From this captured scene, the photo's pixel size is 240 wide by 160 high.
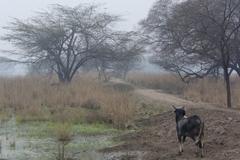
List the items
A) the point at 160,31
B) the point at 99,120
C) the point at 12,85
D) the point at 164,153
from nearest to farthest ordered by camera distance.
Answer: the point at 164,153 < the point at 99,120 < the point at 12,85 < the point at 160,31

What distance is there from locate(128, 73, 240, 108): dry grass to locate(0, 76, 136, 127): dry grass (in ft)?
15.4

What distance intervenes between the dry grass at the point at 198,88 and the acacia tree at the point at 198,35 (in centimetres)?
110

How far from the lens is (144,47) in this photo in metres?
39.2

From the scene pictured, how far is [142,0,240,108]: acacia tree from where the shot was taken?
2252 centimetres

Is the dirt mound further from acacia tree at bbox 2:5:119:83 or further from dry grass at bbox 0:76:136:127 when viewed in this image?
acacia tree at bbox 2:5:119:83

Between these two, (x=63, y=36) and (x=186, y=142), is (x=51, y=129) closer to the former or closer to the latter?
(x=186, y=142)

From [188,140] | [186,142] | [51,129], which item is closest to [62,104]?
[51,129]

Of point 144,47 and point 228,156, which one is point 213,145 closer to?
point 228,156

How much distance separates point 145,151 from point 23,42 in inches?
1013

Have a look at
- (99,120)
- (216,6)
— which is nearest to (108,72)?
(216,6)

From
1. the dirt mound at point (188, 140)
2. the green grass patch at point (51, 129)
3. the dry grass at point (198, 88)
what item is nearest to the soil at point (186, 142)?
the dirt mound at point (188, 140)

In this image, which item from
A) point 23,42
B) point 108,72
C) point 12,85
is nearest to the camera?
point 12,85

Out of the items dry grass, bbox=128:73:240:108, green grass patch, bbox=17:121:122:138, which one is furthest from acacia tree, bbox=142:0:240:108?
green grass patch, bbox=17:121:122:138

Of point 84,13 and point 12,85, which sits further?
point 84,13
